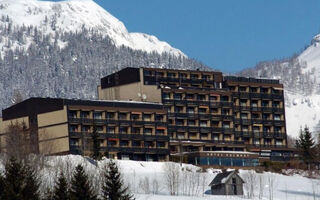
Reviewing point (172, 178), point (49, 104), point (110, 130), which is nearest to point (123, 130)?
point (110, 130)

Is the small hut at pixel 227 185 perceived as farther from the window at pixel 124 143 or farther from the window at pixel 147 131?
the window at pixel 147 131

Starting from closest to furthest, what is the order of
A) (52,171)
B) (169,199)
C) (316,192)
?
(169,199)
(52,171)
(316,192)

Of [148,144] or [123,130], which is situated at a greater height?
[123,130]

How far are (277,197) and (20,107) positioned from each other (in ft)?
201

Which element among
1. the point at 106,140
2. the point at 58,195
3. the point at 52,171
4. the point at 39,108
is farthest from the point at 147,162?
the point at 58,195

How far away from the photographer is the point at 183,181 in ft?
532

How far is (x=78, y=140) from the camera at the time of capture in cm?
18888

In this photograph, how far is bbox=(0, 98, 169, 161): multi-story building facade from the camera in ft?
616

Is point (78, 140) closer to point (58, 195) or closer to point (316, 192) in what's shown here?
point (316, 192)

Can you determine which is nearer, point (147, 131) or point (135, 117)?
point (135, 117)

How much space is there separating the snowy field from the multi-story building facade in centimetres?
1220

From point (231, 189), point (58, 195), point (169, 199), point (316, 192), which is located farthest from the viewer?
point (316, 192)

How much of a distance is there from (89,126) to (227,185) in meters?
39.0

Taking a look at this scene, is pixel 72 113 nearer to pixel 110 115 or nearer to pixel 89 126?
pixel 89 126
